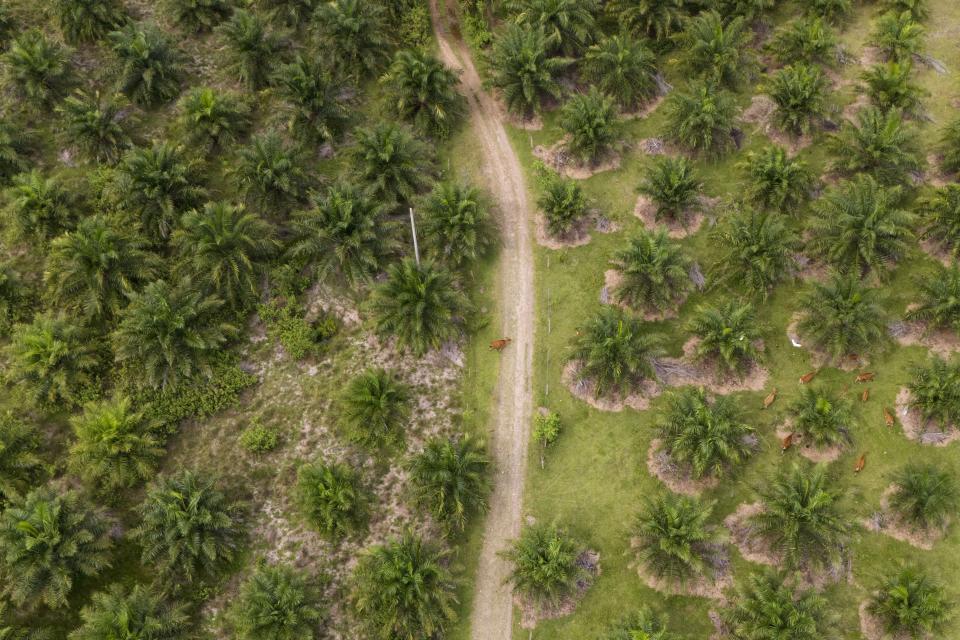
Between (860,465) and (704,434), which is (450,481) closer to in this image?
(704,434)

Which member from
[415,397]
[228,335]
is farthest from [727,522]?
[228,335]

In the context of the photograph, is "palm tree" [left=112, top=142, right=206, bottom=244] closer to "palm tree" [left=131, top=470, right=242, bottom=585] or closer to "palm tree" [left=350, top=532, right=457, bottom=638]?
"palm tree" [left=131, top=470, right=242, bottom=585]

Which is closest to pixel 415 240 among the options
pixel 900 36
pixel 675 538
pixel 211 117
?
pixel 211 117

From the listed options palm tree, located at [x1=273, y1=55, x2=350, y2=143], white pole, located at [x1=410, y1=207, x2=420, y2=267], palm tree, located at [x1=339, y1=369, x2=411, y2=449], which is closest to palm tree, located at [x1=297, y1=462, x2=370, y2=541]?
palm tree, located at [x1=339, y1=369, x2=411, y2=449]

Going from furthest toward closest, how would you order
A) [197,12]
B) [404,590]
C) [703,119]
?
[197,12] < [703,119] < [404,590]

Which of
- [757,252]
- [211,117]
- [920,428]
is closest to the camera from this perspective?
[920,428]

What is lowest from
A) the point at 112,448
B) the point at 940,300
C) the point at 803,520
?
the point at 803,520

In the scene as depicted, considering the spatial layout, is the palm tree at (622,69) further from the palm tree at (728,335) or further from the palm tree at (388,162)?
the palm tree at (728,335)
